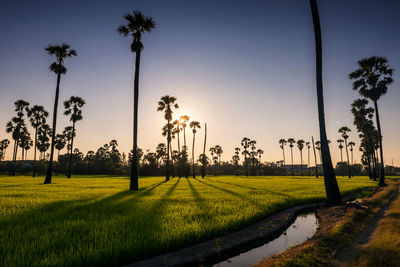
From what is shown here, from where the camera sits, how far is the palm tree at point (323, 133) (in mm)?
11547

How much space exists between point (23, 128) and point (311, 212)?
6950 centimetres

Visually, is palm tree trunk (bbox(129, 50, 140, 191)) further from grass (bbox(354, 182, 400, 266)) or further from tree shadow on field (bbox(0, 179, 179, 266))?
grass (bbox(354, 182, 400, 266))

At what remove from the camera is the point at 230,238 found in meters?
5.96

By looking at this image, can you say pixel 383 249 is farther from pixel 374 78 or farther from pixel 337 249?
pixel 374 78

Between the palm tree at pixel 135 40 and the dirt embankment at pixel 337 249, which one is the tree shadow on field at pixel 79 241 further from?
the palm tree at pixel 135 40

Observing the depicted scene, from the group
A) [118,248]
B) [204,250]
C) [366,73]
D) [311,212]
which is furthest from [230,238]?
[366,73]

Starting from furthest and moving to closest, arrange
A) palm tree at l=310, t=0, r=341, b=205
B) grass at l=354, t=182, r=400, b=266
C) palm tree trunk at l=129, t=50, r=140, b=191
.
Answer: palm tree trunk at l=129, t=50, r=140, b=191 → palm tree at l=310, t=0, r=341, b=205 → grass at l=354, t=182, r=400, b=266

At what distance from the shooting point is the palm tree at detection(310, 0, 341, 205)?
1155 cm

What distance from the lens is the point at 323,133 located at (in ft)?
39.9

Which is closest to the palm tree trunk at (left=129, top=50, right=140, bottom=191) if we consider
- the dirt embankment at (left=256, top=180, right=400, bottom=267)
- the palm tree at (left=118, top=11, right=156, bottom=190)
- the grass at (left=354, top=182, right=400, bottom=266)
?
the palm tree at (left=118, top=11, right=156, bottom=190)

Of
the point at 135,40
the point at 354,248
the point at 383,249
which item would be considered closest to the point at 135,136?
the point at 135,40

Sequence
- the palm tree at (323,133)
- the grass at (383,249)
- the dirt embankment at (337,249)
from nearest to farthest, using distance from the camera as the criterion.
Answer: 1. the grass at (383,249)
2. the dirt embankment at (337,249)
3. the palm tree at (323,133)

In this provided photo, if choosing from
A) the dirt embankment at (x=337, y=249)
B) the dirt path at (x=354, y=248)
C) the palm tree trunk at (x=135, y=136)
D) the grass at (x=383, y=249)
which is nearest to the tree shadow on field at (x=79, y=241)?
the dirt embankment at (x=337, y=249)

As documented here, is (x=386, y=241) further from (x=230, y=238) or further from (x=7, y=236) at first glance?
(x=7, y=236)
